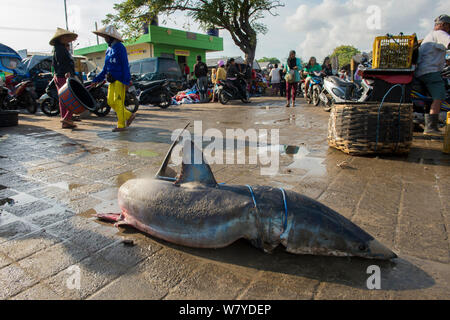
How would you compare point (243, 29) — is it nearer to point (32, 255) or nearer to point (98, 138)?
point (98, 138)

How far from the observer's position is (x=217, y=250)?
206 centimetres

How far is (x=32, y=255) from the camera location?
2020mm

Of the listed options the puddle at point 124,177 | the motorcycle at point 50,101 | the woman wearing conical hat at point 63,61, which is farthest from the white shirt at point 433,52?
the motorcycle at point 50,101

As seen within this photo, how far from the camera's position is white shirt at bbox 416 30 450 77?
5.42 meters

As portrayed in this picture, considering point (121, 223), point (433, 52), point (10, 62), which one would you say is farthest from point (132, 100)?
point (10, 62)

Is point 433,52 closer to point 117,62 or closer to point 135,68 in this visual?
point 117,62

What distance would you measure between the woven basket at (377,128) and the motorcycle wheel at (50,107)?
8.80 meters

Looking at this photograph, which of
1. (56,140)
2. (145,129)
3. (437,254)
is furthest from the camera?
(145,129)

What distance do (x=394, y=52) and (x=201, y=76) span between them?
9.19 metres

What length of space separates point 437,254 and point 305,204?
36.1 inches

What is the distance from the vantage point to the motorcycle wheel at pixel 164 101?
38.0 feet

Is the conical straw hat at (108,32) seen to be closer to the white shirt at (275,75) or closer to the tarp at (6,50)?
the tarp at (6,50)

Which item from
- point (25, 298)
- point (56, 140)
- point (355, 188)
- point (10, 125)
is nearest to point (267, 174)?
point (355, 188)

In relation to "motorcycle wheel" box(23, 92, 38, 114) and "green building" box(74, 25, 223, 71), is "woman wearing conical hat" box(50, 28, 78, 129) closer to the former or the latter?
"motorcycle wheel" box(23, 92, 38, 114)
